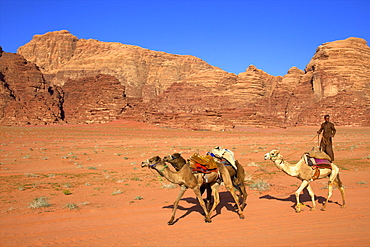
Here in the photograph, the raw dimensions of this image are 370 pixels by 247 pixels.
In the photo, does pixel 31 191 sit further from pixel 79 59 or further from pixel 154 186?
pixel 79 59

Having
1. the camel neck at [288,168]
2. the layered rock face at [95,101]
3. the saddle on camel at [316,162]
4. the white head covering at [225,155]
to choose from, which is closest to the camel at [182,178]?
Answer: the white head covering at [225,155]

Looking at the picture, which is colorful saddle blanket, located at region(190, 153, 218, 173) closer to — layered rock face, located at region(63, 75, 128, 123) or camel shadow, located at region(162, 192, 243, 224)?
camel shadow, located at region(162, 192, 243, 224)

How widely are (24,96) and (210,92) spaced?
69039mm

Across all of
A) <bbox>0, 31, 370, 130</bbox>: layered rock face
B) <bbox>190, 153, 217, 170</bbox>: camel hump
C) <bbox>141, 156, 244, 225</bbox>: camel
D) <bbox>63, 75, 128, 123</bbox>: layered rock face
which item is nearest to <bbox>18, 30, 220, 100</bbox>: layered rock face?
<bbox>0, 31, 370, 130</bbox>: layered rock face

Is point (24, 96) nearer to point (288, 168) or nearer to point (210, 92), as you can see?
point (210, 92)

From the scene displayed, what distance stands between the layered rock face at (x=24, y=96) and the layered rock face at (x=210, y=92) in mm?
1414

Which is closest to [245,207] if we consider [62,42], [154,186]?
[154,186]

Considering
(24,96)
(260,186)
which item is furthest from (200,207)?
(24,96)

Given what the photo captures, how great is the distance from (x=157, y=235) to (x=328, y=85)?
118 meters

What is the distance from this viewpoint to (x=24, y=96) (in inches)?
4326

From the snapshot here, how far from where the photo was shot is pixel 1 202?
33.6 ft

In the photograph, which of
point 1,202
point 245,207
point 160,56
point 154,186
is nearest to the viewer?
point 245,207

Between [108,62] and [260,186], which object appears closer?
[260,186]

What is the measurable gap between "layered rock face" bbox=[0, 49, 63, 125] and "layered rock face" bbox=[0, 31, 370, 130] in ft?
4.64
